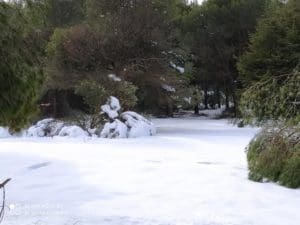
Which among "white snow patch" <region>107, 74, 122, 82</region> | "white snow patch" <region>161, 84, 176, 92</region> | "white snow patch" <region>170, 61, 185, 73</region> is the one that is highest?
"white snow patch" <region>170, 61, 185, 73</region>

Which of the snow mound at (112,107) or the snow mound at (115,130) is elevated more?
the snow mound at (112,107)

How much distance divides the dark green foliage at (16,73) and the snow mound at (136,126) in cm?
1462

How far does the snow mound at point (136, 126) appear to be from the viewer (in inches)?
662

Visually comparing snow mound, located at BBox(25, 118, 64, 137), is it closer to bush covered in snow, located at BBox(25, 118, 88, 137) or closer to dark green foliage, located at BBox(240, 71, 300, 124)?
bush covered in snow, located at BBox(25, 118, 88, 137)

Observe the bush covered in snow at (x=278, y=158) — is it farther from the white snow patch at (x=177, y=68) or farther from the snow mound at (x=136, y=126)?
the white snow patch at (x=177, y=68)

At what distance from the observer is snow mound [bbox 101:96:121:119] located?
1748 centimetres

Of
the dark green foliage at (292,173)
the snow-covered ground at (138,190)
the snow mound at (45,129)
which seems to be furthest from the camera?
the snow mound at (45,129)

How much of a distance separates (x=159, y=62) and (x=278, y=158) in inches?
592

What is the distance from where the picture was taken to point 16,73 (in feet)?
6.30

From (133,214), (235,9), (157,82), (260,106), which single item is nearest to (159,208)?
(133,214)

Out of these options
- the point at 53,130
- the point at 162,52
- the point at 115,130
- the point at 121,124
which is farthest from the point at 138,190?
the point at 162,52

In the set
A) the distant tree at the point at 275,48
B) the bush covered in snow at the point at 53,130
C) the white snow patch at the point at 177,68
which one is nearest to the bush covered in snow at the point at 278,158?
the bush covered in snow at the point at 53,130

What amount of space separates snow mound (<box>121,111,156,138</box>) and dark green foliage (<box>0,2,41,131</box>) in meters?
14.6

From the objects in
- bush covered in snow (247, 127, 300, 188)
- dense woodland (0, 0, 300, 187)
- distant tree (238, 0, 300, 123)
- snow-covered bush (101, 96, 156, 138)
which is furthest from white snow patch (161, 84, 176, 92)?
bush covered in snow (247, 127, 300, 188)
